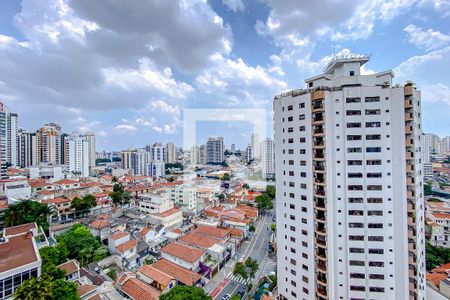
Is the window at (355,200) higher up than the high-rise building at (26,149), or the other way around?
the high-rise building at (26,149)

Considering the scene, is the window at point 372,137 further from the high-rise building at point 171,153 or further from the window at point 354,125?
the high-rise building at point 171,153

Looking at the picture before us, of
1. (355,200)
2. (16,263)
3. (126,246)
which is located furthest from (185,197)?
(355,200)

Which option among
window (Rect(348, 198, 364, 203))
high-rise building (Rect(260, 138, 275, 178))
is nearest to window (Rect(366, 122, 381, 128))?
window (Rect(348, 198, 364, 203))

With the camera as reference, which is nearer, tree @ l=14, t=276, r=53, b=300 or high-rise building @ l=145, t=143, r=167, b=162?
tree @ l=14, t=276, r=53, b=300

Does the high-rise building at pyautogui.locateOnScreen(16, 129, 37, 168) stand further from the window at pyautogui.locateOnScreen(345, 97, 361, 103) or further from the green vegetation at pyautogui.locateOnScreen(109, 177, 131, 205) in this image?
the window at pyautogui.locateOnScreen(345, 97, 361, 103)

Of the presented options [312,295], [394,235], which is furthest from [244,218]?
[394,235]

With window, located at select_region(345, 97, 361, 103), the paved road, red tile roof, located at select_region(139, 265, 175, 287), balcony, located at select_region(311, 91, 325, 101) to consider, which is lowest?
the paved road

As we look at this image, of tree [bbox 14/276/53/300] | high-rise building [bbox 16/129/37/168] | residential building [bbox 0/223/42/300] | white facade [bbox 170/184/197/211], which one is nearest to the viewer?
tree [bbox 14/276/53/300]

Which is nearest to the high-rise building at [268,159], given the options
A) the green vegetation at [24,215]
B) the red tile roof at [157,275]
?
the red tile roof at [157,275]
